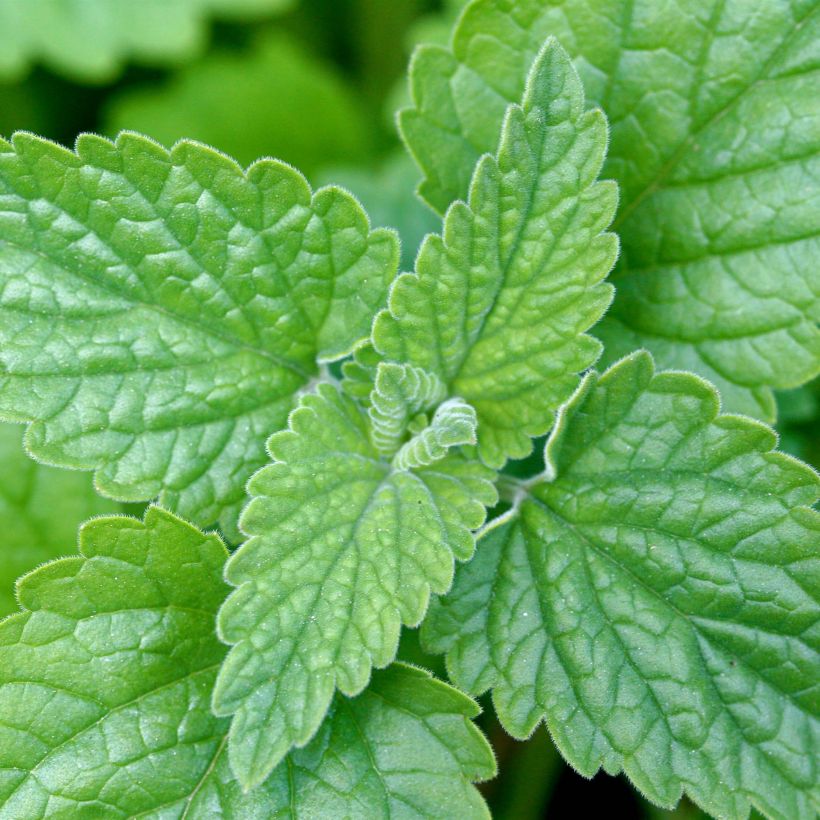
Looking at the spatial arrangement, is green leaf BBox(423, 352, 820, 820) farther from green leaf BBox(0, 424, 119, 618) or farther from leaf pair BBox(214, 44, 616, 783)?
green leaf BBox(0, 424, 119, 618)

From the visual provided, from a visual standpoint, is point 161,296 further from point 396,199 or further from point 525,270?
point 396,199

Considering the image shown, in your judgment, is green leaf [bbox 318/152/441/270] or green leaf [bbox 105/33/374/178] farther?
green leaf [bbox 105/33/374/178]

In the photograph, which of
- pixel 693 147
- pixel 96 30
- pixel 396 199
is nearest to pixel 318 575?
pixel 693 147

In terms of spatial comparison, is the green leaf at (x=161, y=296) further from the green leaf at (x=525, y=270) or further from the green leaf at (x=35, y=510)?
the green leaf at (x=35, y=510)

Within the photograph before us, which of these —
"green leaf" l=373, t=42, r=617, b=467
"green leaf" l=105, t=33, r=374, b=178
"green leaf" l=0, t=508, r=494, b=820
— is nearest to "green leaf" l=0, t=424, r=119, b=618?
"green leaf" l=0, t=508, r=494, b=820

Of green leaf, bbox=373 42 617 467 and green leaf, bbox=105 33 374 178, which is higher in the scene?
green leaf, bbox=105 33 374 178

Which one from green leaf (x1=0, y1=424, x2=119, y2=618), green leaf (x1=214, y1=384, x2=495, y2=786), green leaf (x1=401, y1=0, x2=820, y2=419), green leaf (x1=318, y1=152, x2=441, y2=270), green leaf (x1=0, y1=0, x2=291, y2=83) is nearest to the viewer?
green leaf (x1=214, y1=384, x2=495, y2=786)

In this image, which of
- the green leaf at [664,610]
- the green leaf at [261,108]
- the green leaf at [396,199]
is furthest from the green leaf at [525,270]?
the green leaf at [261,108]
